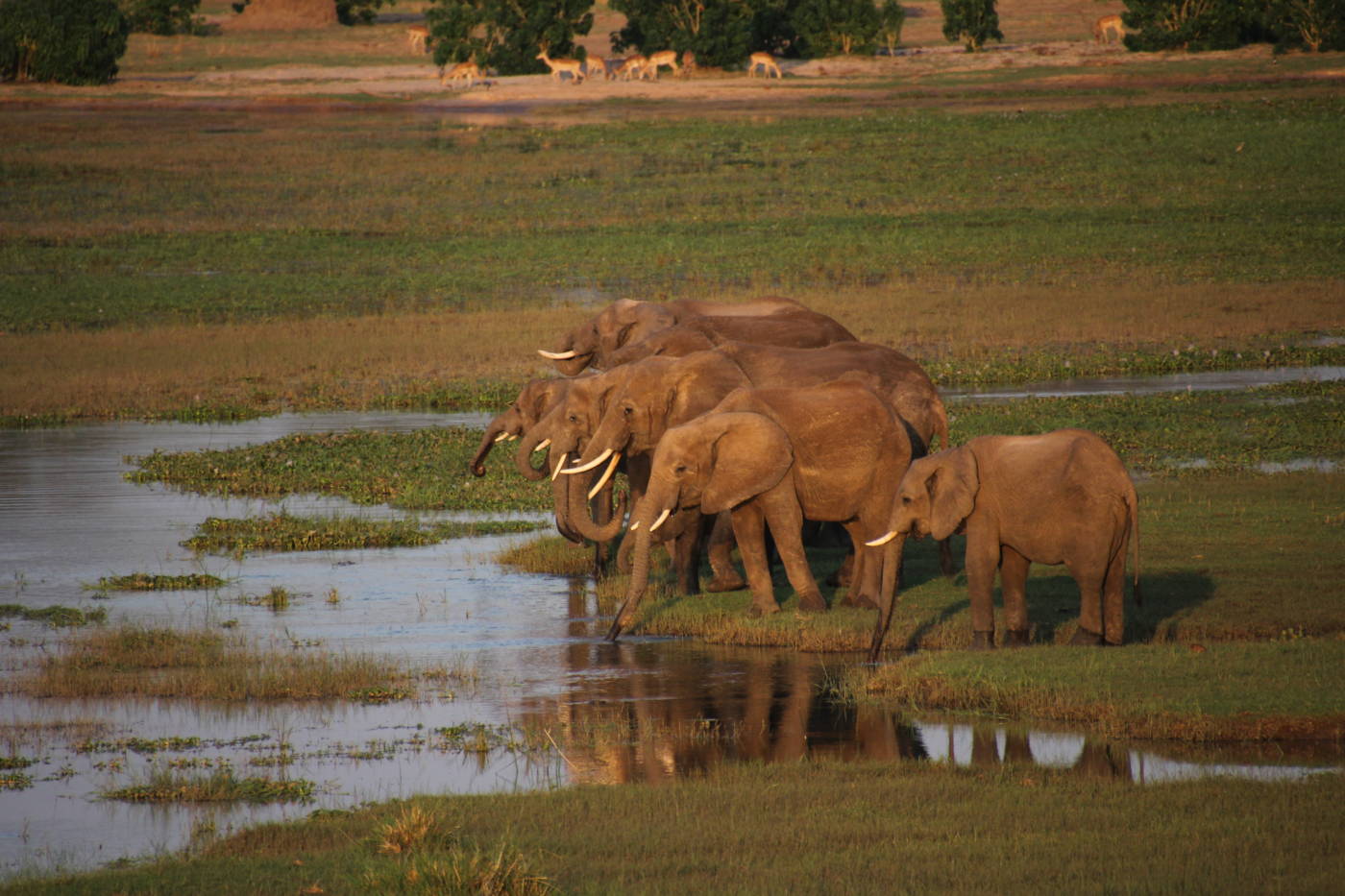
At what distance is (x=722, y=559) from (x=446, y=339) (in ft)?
53.3

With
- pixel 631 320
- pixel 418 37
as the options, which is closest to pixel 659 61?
pixel 418 37

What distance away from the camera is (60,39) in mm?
71312

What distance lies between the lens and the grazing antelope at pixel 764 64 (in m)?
72.8

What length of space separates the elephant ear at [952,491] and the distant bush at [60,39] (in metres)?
64.3

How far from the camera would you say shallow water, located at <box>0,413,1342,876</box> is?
10445mm

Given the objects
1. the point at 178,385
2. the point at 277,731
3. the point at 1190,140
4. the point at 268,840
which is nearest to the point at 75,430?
the point at 178,385

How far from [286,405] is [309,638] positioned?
12.8 metres

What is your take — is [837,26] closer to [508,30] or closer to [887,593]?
[508,30]

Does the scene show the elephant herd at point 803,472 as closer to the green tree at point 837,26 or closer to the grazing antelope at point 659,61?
the grazing antelope at point 659,61

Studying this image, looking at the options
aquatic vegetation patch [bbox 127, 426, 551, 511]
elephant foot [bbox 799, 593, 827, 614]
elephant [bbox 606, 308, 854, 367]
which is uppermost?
elephant [bbox 606, 308, 854, 367]

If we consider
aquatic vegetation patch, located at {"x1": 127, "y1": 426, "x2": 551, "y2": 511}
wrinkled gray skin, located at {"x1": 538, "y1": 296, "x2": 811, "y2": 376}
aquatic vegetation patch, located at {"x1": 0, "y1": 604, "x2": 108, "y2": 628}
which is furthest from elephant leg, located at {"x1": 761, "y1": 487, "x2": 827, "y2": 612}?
aquatic vegetation patch, located at {"x1": 127, "y1": 426, "x2": 551, "y2": 511}

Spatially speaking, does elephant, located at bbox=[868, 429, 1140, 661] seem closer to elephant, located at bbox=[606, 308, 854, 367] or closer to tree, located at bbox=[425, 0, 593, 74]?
elephant, located at bbox=[606, 308, 854, 367]

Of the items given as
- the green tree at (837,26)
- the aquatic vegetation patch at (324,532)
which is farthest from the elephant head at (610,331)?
the green tree at (837,26)

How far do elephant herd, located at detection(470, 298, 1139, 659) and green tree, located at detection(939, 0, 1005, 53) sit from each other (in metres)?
62.4
